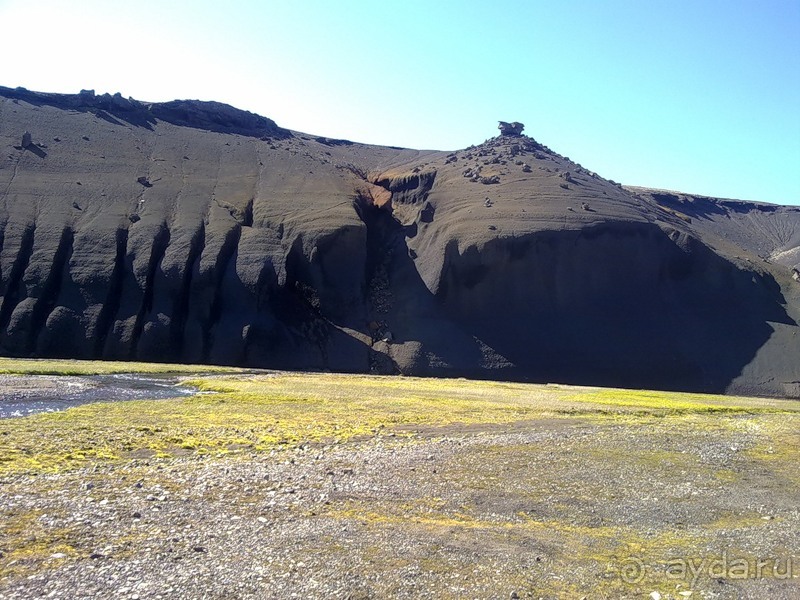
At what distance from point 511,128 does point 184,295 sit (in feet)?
277

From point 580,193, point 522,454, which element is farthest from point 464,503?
point 580,193

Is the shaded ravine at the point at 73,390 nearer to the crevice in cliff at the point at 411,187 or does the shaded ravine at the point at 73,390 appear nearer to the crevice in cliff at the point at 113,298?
the crevice in cliff at the point at 113,298

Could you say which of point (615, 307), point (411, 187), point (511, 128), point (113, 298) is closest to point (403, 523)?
point (113, 298)

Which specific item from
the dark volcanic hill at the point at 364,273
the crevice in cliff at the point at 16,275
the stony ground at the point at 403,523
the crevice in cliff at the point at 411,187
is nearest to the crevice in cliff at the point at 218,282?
the dark volcanic hill at the point at 364,273

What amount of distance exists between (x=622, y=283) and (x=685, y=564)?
77060mm

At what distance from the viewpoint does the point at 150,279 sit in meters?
81.0

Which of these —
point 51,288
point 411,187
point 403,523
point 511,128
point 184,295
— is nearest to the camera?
point 403,523

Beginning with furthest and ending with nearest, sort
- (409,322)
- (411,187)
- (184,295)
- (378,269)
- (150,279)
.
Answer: (411,187)
(378,269)
(409,322)
(150,279)
(184,295)

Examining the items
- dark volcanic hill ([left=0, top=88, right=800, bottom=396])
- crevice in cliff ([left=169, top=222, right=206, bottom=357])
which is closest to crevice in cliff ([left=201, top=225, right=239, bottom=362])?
dark volcanic hill ([left=0, top=88, right=800, bottom=396])

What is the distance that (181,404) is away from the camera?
3934 centimetres

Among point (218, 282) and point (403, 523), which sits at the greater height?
point (218, 282)

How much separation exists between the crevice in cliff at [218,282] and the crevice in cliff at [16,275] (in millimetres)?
20556

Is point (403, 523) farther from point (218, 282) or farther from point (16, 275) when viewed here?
point (16, 275)

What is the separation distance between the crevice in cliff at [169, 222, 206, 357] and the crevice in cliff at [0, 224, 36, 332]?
17.0 metres
